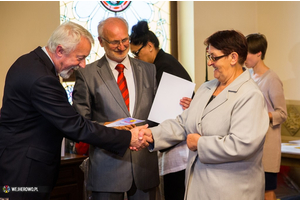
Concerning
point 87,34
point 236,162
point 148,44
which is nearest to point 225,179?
point 236,162

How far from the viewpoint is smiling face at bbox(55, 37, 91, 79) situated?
216 cm

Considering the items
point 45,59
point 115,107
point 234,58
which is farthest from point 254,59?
point 45,59

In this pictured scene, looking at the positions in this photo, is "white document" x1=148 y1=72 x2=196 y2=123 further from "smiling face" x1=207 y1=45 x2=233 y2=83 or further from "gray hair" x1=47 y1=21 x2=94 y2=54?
"gray hair" x1=47 y1=21 x2=94 y2=54

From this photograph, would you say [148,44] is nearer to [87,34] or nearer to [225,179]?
[87,34]

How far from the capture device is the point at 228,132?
1.93 meters

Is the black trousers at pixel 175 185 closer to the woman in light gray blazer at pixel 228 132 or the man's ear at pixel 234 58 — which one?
the woman in light gray blazer at pixel 228 132

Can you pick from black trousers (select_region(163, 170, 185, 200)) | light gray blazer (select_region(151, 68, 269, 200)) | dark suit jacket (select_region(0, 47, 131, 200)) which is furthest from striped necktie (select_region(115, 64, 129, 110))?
black trousers (select_region(163, 170, 185, 200))

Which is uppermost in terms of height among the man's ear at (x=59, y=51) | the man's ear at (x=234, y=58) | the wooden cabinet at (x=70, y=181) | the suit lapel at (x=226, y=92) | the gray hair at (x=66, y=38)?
the gray hair at (x=66, y=38)

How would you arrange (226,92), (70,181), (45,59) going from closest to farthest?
1. (226,92)
2. (45,59)
3. (70,181)

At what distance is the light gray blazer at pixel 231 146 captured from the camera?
1846mm

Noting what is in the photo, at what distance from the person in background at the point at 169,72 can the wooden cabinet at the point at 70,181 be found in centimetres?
89

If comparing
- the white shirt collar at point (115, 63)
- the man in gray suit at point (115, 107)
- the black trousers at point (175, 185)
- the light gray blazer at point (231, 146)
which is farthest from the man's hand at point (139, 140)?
the black trousers at point (175, 185)

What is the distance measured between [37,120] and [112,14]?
2577 millimetres

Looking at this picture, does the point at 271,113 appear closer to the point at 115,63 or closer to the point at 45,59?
the point at 115,63
